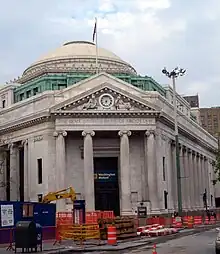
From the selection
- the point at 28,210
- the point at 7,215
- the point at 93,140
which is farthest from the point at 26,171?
the point at 7,215

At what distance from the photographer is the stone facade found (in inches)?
2495

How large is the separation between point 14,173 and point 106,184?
42.9ft

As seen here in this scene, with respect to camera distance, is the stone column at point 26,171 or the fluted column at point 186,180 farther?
the fluted column at point 186,180

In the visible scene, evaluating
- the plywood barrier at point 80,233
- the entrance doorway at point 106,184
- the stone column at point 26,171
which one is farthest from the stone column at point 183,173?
the plywood barrier at point 80,233

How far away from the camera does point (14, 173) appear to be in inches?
2805

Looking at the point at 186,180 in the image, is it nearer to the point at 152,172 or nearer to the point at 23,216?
the point at 152,172

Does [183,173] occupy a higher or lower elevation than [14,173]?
lower

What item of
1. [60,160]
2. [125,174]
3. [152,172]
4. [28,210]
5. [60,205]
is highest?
[60,160]

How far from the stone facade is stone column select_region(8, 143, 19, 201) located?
190 millimetres

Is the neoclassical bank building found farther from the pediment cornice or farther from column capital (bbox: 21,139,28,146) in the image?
column capital (bbox: 21,139,28,146)

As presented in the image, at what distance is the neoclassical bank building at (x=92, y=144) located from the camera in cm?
6350

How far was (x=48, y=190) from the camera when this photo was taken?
6347cm

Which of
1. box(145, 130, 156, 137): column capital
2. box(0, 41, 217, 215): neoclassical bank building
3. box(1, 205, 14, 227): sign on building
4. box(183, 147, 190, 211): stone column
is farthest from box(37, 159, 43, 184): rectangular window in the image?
box(1, 205, 14, 227): sign on building

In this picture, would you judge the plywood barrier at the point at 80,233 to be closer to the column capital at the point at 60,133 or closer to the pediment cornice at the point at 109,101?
the column capital at the point at 60,133
